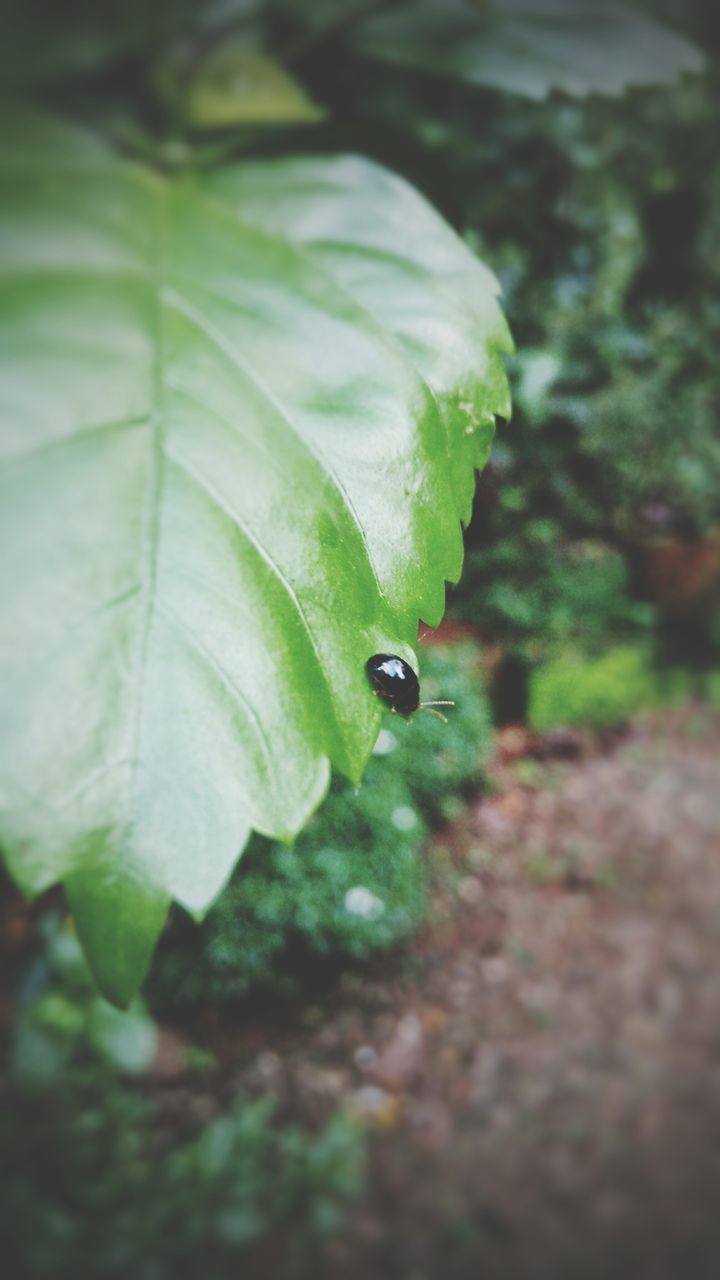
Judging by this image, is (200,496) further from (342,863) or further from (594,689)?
(594,689)

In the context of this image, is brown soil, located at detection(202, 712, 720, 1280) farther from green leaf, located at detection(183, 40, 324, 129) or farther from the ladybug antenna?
green leaf, located at detection(183, 40, 324, 129)

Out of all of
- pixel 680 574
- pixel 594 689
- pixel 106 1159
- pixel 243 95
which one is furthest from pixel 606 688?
pixel 106 1159

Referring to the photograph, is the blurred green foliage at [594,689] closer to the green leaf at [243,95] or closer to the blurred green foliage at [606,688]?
the blurred green foliage at [606,688]

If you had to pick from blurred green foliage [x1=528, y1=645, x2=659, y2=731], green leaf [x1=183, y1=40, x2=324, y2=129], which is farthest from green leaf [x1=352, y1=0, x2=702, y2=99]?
blurred green foliage [x1=528, y1=645, x2=659, y2=731]

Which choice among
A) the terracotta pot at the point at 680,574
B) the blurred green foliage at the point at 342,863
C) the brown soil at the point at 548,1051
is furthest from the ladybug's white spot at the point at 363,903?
the terracotta pot at the point at 680,574

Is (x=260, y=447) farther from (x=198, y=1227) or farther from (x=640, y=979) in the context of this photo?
(x=640, y=979)
